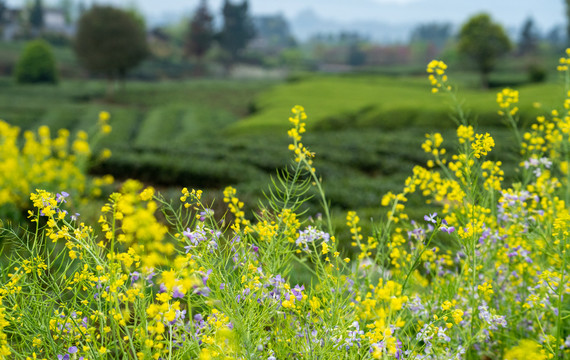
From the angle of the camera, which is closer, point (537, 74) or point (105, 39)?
point (537, 74)

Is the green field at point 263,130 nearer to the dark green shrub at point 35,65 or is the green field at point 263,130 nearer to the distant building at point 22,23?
the dark green shrub at point 35,65

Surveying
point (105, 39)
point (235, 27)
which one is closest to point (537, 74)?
point (105, 39)

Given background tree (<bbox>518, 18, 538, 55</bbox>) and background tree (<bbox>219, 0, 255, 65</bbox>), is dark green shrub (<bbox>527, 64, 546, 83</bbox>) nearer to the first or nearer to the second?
background tree (<bbox>219, 0, 255, 65</bbox>)

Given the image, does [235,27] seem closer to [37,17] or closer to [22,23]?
[37,17]

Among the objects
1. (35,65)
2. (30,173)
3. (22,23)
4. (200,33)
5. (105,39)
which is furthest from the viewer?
(22,23)

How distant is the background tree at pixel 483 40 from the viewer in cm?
3784

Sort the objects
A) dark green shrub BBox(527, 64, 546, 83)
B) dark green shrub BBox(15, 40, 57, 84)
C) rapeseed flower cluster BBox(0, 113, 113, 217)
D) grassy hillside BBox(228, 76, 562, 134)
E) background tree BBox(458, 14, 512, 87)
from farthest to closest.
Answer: dark green shrub BBox(15, 40, 57, 84)
background tree BBox(458, 14, 512, 87)
dark green shrub BBox(527, 64, 546, 83)
grassy hillside BBox(228, 76, 562, 134)
rapeseed flower cluster BBox(0, 113, 113, 217)

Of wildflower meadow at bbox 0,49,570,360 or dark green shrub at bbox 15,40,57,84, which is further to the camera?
dark green shrub at bbox 15,40,57,84

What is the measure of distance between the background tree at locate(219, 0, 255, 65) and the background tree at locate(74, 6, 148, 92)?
34665 mm

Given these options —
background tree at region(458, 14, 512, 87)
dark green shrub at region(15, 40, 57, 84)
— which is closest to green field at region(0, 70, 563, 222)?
dark green shrub at region(15, 40, 57, 84)

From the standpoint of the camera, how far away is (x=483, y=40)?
37688 mm

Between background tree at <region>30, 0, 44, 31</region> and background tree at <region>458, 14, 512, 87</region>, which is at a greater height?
background tree at <region>30, 0, 44, 31</region>

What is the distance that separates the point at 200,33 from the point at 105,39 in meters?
22.7

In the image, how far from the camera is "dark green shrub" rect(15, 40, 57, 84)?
43.5 m
